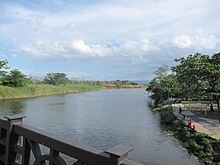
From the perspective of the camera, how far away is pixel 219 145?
11.5 meters

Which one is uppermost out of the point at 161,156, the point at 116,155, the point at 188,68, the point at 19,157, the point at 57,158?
the point at 188,68

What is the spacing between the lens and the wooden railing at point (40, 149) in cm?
204

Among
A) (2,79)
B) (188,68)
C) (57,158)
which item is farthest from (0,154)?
(2,79)

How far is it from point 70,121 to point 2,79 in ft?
91.8

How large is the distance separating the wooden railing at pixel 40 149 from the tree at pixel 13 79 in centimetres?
4334

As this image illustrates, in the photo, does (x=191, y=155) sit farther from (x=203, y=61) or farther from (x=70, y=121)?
(x=70, y=121)

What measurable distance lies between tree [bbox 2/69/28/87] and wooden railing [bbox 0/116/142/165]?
4334 centimetres

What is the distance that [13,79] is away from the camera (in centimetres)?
4372

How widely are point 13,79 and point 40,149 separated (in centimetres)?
4406

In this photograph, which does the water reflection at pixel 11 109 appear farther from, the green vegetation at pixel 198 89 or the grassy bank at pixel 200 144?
the grassy bank at pixel 200 144

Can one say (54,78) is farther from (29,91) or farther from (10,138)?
(10,138)

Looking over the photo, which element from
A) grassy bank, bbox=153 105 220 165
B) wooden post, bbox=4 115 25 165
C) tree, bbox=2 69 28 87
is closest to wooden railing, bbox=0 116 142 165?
wooden post, bbox=4 115 25 165

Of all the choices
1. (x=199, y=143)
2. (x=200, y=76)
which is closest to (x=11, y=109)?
(x=200, y=76)

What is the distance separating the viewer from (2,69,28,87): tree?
43.4 m
